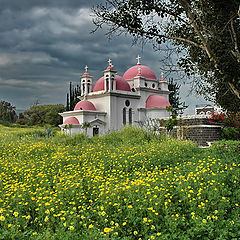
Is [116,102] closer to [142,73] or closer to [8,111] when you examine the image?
[142,73]

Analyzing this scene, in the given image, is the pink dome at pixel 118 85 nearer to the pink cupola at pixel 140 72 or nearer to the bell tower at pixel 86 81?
the bell tower at pixel 86 81

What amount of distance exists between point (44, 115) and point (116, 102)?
79.2 ft

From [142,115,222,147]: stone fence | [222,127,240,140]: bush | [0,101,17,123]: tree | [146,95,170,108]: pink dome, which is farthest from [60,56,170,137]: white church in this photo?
[0,101,17,123]: tree

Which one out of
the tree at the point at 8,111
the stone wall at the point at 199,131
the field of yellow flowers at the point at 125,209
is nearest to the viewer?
the field of yellow flowers at the point at 125,209

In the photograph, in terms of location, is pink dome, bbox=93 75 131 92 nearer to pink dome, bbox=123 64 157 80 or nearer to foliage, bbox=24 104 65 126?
pink dome, bbox=123 64 157 80

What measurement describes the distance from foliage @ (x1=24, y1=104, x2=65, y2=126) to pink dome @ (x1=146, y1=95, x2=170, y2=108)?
18845 millimetres

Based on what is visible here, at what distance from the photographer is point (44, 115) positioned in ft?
160

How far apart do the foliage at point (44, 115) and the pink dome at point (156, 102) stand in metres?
18.8

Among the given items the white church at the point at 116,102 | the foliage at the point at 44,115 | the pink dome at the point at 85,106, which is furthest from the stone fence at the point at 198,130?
the foliage at the point at 44,115

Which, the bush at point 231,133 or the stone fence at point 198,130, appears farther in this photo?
the stone fence at point 198,130

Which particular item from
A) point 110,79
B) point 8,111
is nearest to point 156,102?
point 110,79

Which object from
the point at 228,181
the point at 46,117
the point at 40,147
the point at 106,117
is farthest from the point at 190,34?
the point at 46,117

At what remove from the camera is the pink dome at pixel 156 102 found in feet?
99.5

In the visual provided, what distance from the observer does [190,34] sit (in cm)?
706
